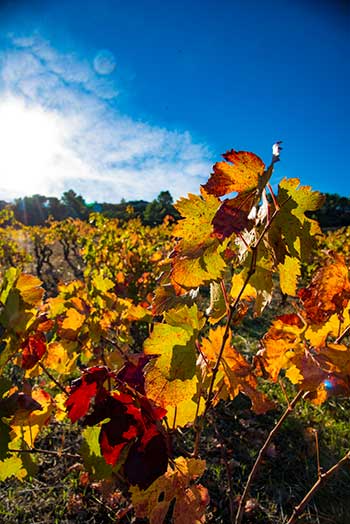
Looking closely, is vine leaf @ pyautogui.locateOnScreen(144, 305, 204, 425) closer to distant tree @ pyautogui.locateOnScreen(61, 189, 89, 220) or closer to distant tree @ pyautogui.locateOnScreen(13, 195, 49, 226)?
distant tree @ pyautogui.locateOnScreen(13, 195, 49, 226)

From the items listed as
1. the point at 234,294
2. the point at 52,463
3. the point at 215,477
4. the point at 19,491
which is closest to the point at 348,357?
the point at 234,294

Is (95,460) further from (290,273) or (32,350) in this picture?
(290,273)

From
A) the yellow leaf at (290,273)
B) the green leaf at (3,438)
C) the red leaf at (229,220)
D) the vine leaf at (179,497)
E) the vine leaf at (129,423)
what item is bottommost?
the vine leaf at (179,497)

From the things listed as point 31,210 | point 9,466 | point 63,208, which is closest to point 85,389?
point 9,466

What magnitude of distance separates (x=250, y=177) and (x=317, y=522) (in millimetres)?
2270

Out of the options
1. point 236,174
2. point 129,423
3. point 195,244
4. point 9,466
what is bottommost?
point 9,466

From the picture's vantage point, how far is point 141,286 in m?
4.70

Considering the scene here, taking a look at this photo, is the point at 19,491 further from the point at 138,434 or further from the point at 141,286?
the point at 141,286

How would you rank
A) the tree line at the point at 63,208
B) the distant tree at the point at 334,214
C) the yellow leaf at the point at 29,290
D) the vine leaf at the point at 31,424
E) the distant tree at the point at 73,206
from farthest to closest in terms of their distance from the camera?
the distant tree at the point at 73,206, the tree line at the point at 63,208, the distant tree at the point at 334,214, the vine leaf at the point at 31,424, the yellow leaf at the point at 29,290

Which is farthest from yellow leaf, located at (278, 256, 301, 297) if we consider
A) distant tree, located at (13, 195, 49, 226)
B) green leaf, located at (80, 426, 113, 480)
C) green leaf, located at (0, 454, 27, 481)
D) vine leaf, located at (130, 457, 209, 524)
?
distant tree, located at (13, 195, 49, 226)

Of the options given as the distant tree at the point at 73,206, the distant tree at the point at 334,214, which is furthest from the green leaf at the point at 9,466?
the distant tree at the point at 73,206

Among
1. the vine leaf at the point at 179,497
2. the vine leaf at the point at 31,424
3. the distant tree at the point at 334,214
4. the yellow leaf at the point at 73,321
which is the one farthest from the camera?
the distant tree at the point at 334,214

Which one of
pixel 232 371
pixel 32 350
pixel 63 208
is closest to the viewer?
pixel 232 371

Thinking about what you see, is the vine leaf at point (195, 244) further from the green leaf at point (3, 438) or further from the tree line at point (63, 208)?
the tree line at point (63, 208)
